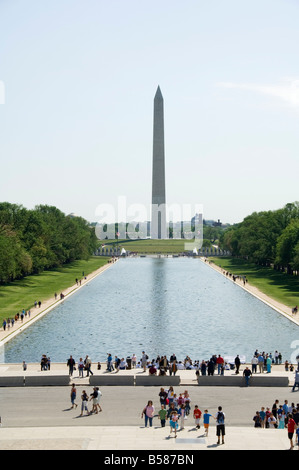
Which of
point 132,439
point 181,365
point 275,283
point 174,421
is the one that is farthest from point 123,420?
point 275,283

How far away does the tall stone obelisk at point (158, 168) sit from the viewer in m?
159

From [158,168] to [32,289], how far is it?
9107 cm

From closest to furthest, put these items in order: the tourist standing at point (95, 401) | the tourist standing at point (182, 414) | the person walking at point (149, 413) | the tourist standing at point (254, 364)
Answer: the person walking at point (149, 413)
the tourist standing at point (182, 414)
the tourist standing at point (95, 401)
the tourist standing at point (254, 364)

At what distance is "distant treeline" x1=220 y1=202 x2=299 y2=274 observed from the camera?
289 ft

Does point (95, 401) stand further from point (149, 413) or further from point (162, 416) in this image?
point (162, 416)

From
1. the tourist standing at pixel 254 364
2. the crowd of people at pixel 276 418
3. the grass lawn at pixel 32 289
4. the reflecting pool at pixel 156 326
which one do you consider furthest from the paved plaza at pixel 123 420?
the grass lawn at pixel 32 289

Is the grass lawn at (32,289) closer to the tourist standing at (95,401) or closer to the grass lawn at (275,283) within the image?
the grass lawn at (275,283)

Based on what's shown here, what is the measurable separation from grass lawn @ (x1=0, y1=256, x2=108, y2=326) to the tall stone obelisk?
195 ft

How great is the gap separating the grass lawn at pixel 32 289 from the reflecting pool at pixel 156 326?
132 inches

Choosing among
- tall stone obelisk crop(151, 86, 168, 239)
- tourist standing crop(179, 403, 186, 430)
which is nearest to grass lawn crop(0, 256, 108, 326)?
tourist standing crop(179, 403, 186, 430)

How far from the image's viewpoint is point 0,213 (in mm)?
89625

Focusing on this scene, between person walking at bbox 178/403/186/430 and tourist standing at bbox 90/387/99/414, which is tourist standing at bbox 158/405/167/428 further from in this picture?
tourist standing at bbox 90/387/99/414

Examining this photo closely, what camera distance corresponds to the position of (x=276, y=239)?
103 meters
